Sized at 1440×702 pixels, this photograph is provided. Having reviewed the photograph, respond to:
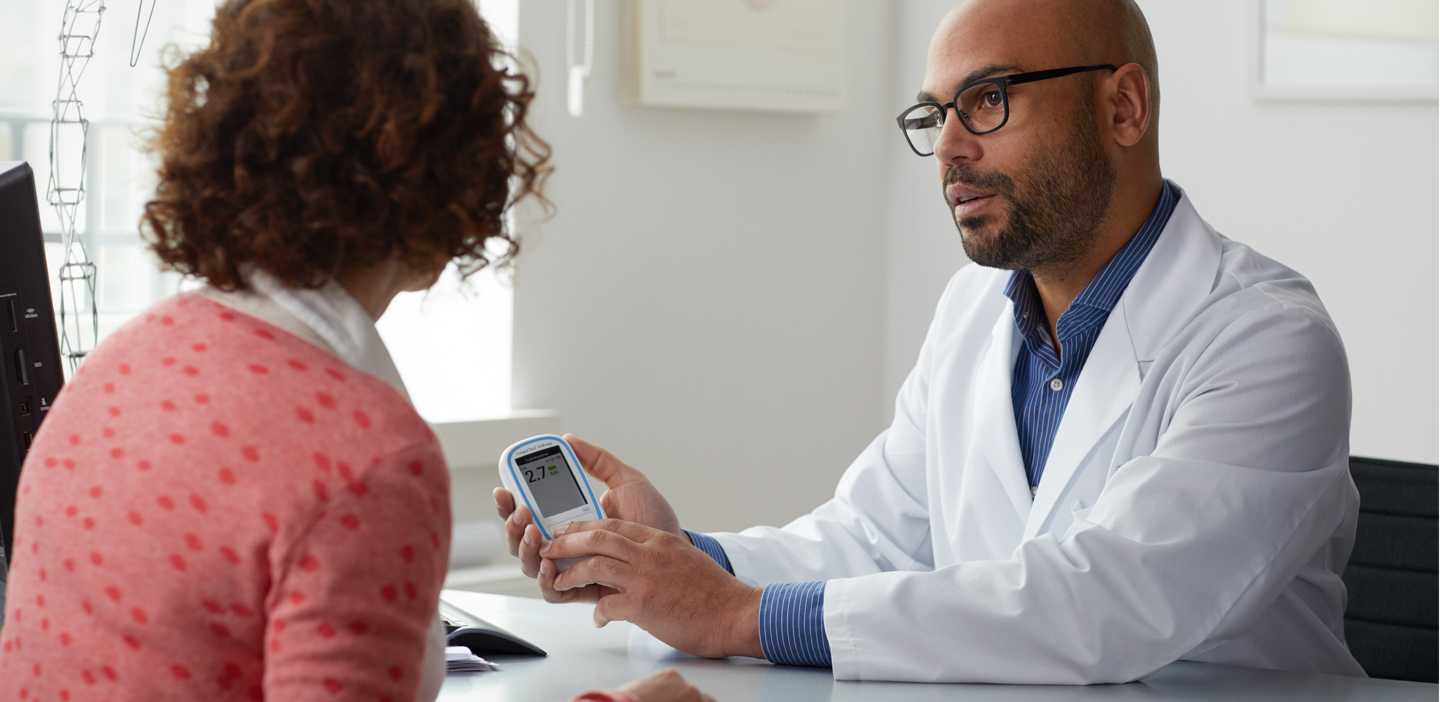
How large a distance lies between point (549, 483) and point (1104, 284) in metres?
0.71

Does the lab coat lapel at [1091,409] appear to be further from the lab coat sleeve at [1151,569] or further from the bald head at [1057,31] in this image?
the bald head at [1057,31]

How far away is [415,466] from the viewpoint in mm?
631

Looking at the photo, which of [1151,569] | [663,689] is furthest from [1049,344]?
[663,689]

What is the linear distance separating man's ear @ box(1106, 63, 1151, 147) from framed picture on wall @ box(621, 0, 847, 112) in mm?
1264

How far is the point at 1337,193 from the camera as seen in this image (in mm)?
2527

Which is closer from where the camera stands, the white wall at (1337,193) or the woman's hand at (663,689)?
the woman's hand at (663,689)

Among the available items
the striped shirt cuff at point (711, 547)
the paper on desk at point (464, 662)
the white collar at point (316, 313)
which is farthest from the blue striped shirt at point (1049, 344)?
the white collar at point (316, 313)

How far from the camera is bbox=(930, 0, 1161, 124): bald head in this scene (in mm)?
1600

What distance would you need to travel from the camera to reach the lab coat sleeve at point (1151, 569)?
3.84 feet

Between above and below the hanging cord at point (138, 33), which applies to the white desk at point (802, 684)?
below

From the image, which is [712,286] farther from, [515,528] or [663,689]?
[663,689]

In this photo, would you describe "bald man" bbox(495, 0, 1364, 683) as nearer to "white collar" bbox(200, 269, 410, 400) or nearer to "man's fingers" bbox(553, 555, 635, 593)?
"man's fingers" bbox(553, 555, 635, 593)

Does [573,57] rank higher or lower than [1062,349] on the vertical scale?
higher

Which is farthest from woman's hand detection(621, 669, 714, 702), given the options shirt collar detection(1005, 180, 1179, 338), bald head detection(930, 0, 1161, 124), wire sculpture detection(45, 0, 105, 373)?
wire sculpture detection(45, 0, 105, 373)
